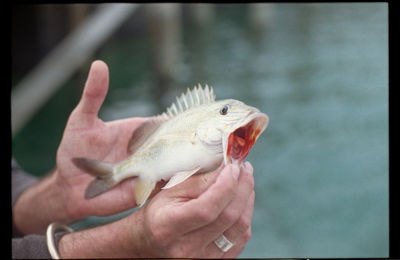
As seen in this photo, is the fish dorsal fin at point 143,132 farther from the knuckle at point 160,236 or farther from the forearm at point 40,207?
the forearm at point 40,207

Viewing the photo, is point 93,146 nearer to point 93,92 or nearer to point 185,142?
point 93,92

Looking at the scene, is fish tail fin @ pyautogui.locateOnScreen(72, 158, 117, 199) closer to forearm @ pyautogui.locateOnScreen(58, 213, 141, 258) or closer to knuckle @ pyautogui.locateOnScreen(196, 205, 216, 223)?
forearm @ pyautogui.locateOnScreen(58, 213, 141, 258)

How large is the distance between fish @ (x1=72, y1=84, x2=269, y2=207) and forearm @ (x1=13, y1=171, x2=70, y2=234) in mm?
187

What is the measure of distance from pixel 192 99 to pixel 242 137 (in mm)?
141

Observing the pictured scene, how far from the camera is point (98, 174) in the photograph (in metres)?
0.87

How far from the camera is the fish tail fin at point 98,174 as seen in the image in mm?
856

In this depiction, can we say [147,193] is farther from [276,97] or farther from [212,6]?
[212,6]

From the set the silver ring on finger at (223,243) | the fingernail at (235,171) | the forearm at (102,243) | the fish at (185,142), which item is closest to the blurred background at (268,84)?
the forearm at (102,243)

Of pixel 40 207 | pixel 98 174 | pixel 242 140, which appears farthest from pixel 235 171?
pixel 40 207

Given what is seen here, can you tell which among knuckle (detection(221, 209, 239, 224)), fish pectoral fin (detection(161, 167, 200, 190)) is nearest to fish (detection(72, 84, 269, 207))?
fish pectoral fin (detection(161, 167, 200, 190))

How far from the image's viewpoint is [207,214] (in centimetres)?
71
